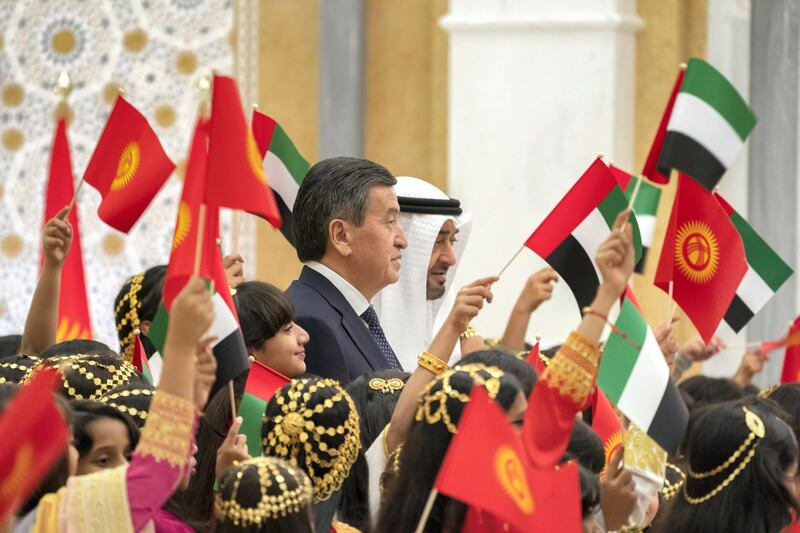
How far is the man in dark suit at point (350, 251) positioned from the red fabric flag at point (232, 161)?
128 cm

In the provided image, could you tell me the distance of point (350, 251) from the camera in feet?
15.9

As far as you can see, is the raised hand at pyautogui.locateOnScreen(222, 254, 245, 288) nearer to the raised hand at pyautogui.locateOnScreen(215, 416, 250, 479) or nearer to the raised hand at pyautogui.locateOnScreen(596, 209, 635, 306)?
the raised hand at pyautogui.locateOnScreen(215, 416, 250, 479)

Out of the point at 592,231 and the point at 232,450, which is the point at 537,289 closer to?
the point at 592,231

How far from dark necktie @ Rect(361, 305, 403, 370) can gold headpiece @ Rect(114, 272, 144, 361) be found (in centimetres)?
61

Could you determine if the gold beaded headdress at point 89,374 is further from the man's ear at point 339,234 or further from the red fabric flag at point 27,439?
the red fabric flag at point 27,439

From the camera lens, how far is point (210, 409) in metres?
4.10

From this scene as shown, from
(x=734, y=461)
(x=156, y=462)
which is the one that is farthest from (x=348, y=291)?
(x=156, y=462)

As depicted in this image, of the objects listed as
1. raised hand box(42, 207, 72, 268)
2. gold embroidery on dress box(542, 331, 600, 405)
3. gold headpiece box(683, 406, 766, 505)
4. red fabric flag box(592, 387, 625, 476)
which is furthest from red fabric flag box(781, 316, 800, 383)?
gold embroidery on dress box(542, 331, 600, 405)

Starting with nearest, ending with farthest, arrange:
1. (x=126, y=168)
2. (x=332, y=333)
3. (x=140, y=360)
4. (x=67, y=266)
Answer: (x=140, y=360) < (x=332, y=333) < (x=126, y=168) < (x=67, y=266)

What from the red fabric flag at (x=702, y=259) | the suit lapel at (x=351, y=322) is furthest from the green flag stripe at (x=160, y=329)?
the red fabric flag at (x=702, y=259)

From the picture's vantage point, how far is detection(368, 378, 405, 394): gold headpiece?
4.15 meters

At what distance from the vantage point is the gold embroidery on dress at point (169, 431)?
3.10 m

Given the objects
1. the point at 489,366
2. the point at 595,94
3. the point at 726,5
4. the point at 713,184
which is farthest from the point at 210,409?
the point at 726,5

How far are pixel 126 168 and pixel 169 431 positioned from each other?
2121 mm
